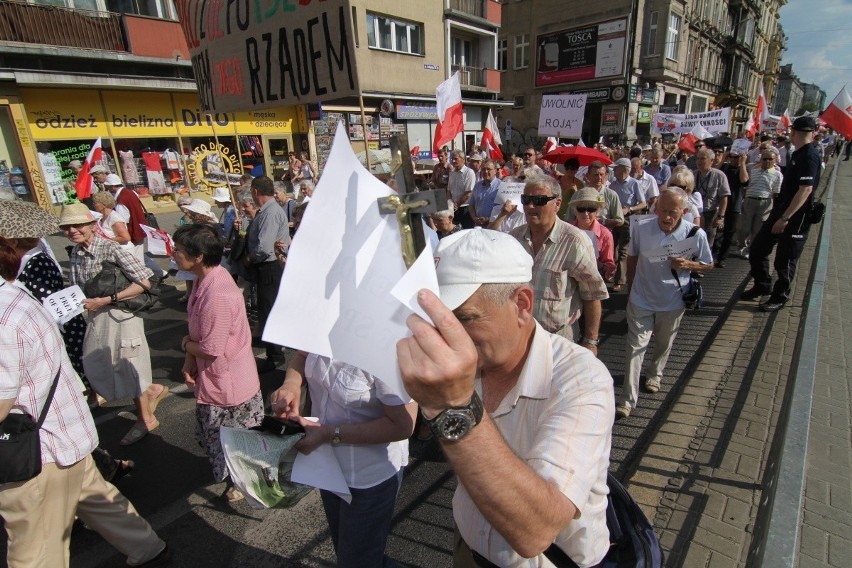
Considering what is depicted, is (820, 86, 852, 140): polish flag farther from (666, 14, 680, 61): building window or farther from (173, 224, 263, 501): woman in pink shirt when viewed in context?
(666, 14, 680, 61): building window

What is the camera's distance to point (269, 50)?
2816 millimetres

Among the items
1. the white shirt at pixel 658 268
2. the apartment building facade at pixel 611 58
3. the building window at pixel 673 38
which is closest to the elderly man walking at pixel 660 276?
the white shirt at pixel 658 268

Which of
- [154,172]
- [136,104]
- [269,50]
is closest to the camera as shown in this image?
[269,50]

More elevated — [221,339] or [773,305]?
[221,339]

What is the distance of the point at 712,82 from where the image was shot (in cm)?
4172

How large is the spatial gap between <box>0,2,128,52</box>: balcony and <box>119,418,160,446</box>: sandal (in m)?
13.4

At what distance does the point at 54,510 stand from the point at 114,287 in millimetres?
1886

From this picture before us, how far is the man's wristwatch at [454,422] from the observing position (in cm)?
91

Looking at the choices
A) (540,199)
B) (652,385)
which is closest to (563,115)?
(652,385)

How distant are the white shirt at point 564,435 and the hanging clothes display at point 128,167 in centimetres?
1538

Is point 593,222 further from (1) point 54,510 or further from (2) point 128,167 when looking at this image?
(2) point 128,167

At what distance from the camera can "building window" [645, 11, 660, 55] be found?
99.9 ft

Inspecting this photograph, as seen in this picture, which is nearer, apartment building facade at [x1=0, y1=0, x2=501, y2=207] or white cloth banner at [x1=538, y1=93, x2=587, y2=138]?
white cloth banner at [x1=538, y1=93, x2=587, y2=138]

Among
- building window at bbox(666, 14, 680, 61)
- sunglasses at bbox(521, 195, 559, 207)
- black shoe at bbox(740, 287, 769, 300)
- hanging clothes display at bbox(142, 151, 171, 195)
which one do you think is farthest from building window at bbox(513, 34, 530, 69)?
sunglasses at bbox(521, 195, 559, 207)
